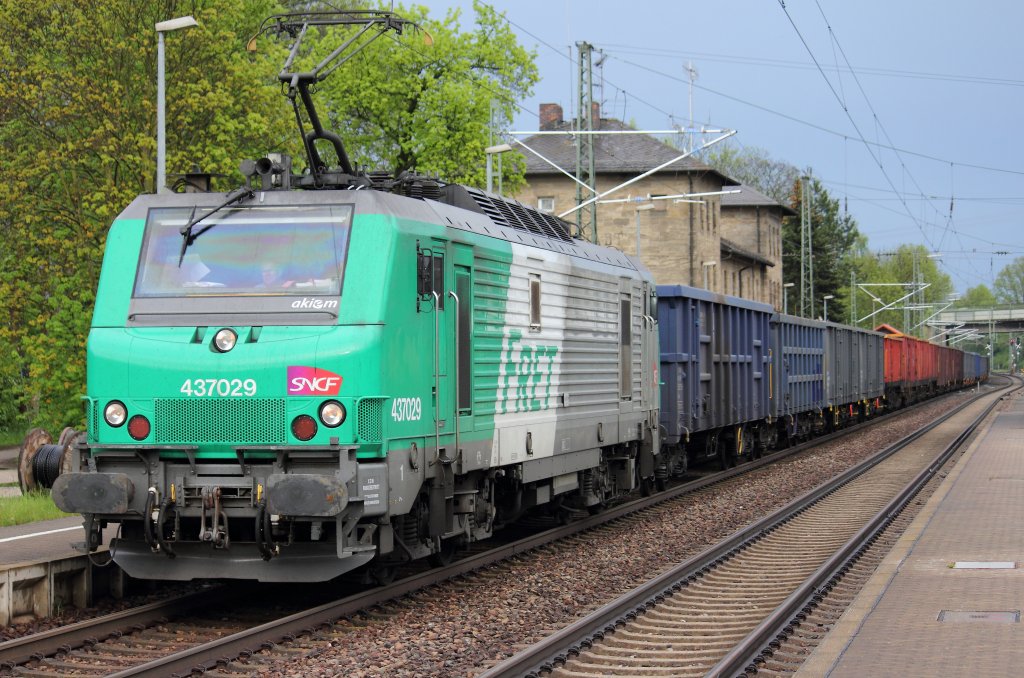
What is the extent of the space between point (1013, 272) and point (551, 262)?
161475 millimetres

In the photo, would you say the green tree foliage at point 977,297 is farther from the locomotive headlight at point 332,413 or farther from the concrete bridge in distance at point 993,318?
the locomotive headlight at point 332,413

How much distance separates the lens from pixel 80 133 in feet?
84.1

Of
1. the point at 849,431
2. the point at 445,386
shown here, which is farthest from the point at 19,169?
the point at 849,431

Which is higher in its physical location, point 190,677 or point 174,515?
point 174,515

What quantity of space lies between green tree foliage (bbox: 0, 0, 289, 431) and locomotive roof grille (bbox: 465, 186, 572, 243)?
1191cm

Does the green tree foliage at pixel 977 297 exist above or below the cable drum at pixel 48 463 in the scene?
above

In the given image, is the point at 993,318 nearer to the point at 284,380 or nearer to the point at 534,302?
the point at 534,302

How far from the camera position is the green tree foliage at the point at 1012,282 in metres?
162

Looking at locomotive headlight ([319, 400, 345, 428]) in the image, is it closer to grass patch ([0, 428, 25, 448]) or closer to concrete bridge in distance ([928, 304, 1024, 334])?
grass patch ([0, 428, 25, 448])

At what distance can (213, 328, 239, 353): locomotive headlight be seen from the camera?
9.59 m

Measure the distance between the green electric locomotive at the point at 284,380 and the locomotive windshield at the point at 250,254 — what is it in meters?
0.01

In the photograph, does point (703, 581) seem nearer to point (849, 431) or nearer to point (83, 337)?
point (83, 337)

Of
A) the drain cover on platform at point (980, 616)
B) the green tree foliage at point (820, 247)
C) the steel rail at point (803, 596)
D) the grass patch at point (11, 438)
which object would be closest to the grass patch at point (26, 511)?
the steel rail at point (803, 596)

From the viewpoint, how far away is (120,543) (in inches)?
387
